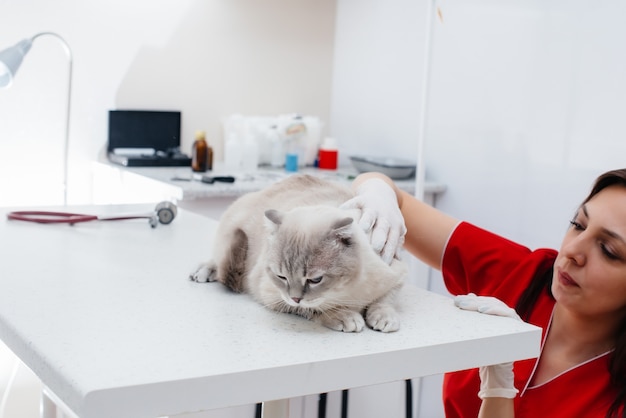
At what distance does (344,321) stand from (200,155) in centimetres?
191

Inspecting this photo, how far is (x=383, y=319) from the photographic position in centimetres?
88

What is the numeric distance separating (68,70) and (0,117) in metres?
0.31

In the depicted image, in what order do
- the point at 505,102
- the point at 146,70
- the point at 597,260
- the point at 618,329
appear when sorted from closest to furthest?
the point at 597,260
the point at 618,329
the point at 505,102
the point at 146,70

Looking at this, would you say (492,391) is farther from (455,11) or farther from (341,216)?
(455,11)

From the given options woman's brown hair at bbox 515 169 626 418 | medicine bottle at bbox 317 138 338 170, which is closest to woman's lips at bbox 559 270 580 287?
woman's brown hair at bbox 515 169 626 418

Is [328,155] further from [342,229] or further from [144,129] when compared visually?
[342,229]

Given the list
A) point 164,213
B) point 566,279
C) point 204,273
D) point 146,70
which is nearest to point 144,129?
point 146,70

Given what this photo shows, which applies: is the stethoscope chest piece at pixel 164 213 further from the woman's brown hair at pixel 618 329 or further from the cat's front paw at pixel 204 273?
the woman's brown hair at pixel 618 329

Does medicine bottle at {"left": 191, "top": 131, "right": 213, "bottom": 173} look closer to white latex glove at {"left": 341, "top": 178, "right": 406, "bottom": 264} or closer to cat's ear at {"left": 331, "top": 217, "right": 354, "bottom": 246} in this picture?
white latex glove at {"left": 341, "top": 178, "right": 406, "bottom": 264}

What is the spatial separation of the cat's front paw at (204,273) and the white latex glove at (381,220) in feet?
0.76

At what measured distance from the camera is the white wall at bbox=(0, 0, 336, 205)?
258 cm

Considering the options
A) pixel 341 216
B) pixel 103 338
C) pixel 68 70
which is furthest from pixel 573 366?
pixel 68 70

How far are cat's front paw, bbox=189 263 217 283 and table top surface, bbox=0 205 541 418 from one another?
20 millimetres

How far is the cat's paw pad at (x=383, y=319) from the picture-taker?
34.3 inches
